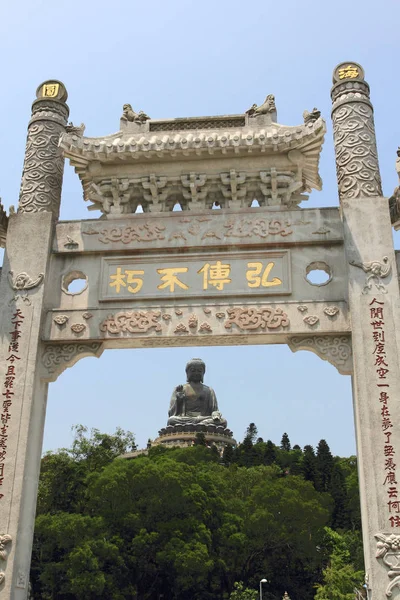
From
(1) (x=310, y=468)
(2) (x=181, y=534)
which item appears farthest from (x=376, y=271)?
(1) (x=310, y=468)

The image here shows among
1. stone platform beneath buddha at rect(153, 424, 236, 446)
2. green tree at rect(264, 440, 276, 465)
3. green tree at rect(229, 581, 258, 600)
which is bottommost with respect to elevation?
green tree at rect(229, 581, 258, 600)

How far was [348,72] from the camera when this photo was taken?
9086 mm

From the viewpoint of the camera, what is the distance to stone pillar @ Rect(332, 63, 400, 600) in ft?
21.7

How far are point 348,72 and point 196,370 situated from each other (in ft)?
97.8

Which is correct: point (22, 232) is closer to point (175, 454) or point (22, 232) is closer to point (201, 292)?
point (201, 292)

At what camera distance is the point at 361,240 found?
316 inches

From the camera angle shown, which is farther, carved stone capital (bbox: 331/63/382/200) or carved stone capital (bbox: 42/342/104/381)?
carved stone capital (bbox: 331/63/382/200)

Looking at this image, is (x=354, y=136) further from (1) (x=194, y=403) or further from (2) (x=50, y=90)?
(1) (x=194, y=403)

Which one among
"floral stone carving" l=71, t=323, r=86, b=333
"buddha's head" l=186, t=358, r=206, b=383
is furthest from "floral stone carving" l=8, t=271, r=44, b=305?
"buddha's head" l=186, t=358, r=206, b=383

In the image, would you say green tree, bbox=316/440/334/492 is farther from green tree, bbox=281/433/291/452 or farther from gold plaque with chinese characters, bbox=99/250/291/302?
gold plaque with chinese characters, bbox=99/250/291/302

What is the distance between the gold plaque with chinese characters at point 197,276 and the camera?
26.6 ft

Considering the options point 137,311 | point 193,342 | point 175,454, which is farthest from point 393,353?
point 175,454

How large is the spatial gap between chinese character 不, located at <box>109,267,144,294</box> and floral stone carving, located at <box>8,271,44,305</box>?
96 cm

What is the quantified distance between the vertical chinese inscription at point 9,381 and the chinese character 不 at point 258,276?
117 inches
